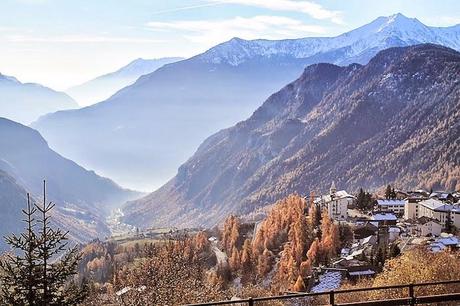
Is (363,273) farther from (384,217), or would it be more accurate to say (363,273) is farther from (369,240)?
(384,217)

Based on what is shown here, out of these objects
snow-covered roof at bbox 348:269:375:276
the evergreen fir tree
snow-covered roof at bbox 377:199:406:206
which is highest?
the evergreen fir tree

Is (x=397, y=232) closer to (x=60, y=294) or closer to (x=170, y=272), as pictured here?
(x=170, y=272)

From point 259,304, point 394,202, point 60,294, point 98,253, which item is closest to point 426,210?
point 394,202

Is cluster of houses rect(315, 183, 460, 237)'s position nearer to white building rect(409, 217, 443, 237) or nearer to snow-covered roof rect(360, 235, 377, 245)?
white building rect(409, 217, 443, 237)

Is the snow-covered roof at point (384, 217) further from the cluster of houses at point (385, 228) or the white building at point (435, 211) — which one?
the white building at point (435, 211)

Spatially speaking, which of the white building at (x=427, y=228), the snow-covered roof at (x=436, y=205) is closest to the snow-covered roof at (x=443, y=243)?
the white building at (x=427, y=228)

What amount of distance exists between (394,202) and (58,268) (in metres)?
86.1

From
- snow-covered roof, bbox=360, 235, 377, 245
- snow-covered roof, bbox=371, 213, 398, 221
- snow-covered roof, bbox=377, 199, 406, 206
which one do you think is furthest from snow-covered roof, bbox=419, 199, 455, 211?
snow-covered roof, bbox=360, 235, 377, 245

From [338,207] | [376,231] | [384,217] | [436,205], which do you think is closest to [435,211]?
[436,205]

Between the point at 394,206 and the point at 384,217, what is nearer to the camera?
the point at 384,217

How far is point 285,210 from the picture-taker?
337ft

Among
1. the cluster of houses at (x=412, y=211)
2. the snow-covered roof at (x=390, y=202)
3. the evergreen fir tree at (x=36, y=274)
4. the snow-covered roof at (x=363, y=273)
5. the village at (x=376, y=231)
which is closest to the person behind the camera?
the evergreen fir tree at (x=36, y=274)

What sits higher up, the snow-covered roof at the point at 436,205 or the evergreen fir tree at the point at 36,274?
the evergreen fir tree at the point at 36,274

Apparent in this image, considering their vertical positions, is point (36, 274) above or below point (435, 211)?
above
